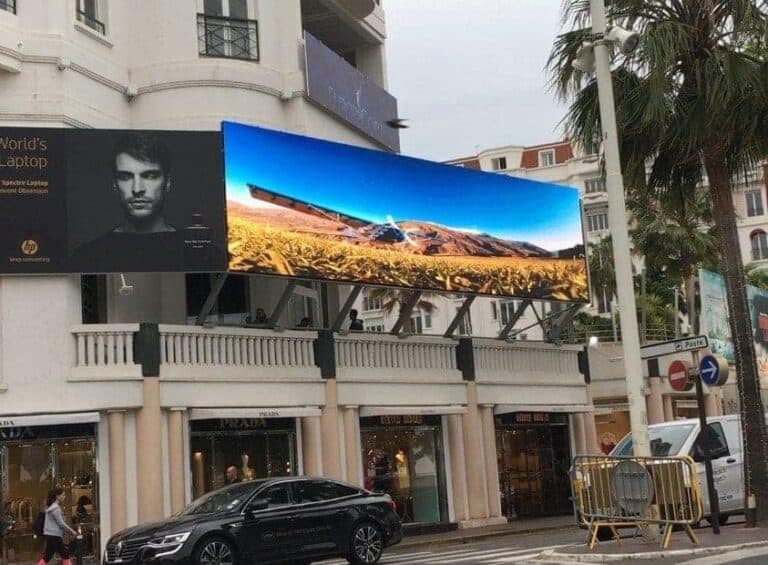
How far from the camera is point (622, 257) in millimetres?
15961

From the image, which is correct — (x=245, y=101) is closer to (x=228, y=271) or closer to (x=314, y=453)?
(x=228, y=271)

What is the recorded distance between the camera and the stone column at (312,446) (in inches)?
931

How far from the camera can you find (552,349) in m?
30.2

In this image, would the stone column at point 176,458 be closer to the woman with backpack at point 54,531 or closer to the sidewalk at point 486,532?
the woman with backpack at point 54,531

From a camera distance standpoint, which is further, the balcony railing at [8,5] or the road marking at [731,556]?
the balcony railing at [8,5]

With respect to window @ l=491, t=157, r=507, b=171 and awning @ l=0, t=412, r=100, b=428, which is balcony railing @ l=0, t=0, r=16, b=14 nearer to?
awning @ l=0, t=412, r=100, b=428

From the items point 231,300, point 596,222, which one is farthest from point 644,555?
point 596,222

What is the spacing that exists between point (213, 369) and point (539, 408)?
10017 millimetres

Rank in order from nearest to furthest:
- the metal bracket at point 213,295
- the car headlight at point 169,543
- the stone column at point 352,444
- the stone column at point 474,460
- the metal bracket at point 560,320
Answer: the car headlight at point 169,543
the metal bracket at point 213,295
the stone column at point 352,444
the stone column at point 474,460
the metal bracket at point 560,320

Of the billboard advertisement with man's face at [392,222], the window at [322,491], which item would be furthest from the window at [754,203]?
the window at [322,491]

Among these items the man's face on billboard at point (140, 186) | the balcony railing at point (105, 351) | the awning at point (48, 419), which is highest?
the man's face on billboard at point (140, 186)

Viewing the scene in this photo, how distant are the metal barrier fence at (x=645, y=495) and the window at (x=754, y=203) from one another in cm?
7303

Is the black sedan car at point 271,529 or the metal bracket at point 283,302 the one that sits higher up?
the metal bracket at point 283,302

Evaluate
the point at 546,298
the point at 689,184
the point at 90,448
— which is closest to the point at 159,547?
the point at 90,448
